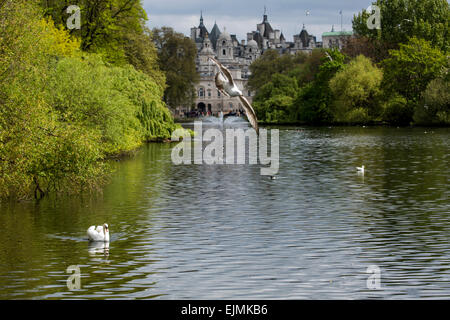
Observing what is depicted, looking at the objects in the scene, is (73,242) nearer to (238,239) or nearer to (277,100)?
(238,239)

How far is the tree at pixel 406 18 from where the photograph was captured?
98125 millimetres

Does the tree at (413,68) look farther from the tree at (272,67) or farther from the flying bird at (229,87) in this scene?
the flying bird at (229,87)

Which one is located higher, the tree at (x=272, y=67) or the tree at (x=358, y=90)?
the tree at (x=272, y=67)

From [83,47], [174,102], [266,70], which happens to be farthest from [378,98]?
[266,70]

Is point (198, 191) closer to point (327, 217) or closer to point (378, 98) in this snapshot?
point (327, 217)

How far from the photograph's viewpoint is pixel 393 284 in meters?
14.3

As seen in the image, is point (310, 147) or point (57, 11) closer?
point (57, 11)

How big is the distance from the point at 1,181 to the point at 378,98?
242 ft

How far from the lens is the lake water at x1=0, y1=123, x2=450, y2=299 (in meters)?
14.2

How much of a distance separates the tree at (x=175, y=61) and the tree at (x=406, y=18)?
24.5 metres

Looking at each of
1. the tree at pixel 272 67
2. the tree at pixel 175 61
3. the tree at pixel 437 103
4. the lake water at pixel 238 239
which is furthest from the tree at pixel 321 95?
the lake water at pixel 238 239

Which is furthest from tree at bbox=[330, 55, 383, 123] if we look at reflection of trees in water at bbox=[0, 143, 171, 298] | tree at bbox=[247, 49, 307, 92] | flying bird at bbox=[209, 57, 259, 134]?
flying bird at bbox=[209, 57, 259, 134]

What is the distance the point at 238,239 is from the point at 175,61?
89178mm

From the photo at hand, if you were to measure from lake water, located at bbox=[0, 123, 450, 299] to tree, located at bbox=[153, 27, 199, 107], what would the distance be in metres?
71.3
